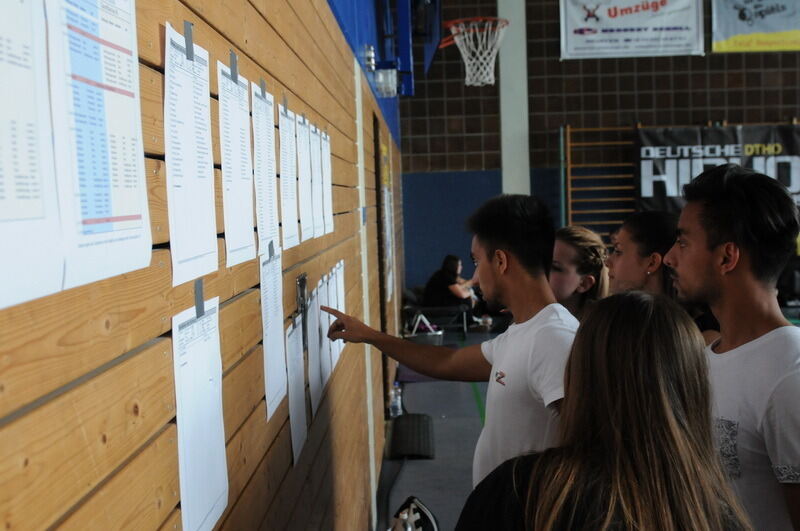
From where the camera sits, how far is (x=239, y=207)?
1501 mm

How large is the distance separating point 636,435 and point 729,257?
0.72 meters

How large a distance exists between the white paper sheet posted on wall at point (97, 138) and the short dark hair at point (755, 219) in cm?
144

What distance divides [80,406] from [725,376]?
1.44 m

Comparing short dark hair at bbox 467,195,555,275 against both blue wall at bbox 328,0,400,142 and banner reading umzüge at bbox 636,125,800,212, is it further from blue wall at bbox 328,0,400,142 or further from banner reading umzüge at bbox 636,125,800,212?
banner reading umzüge at bbox 636,125,800,212

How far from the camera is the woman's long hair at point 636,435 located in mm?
1310

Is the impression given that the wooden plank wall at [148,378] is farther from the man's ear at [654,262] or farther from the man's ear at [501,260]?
the man's ear at [654,262]

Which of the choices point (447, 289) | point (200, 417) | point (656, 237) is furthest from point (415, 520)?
point (447, 289)

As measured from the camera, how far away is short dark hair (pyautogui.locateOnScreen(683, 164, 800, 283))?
1.87 m

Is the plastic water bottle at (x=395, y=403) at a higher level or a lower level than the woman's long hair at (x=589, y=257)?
lower

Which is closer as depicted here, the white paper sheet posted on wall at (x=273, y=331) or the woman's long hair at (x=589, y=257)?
the white paper sheet posted on wall at (x=273, y=331)

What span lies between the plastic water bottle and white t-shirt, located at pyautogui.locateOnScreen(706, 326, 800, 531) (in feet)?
15.6

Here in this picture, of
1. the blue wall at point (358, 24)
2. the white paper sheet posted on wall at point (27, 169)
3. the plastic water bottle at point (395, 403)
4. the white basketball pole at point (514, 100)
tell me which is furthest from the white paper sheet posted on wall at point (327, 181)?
the white basketball pole at point (514, 100)

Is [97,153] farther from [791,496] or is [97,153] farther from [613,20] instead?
[613,20]

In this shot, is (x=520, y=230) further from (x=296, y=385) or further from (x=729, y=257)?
(x=296, y=385)
